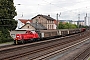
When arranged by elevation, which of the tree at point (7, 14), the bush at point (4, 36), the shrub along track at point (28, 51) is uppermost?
the tree at point (7, 14)

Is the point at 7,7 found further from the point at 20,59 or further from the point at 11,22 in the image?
the point at 20,59

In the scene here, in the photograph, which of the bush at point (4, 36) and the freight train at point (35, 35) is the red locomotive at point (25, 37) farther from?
the bush at point (4, 36)

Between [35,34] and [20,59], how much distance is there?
21.5 m

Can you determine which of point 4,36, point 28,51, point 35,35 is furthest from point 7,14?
point 28,51

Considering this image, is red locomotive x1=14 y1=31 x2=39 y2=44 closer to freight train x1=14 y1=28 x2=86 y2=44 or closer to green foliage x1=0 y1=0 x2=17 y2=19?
freight train x1=14 y1=28 x2=86 y2=44

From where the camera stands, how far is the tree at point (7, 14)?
154ft

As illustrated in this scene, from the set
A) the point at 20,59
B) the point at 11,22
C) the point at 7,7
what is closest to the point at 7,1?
the point at 7,7

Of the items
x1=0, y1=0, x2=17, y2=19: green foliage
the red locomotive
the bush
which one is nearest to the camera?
the red locomotive

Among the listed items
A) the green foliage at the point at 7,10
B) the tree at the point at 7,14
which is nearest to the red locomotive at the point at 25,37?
the tree at the point at 7,14

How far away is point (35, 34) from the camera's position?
44.4 meters

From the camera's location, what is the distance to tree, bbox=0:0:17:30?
4700cm

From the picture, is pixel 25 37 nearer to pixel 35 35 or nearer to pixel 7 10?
pixel 35 35

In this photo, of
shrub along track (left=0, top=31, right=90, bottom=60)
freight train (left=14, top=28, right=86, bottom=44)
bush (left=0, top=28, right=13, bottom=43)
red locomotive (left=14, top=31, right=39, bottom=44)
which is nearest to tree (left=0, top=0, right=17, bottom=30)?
bush (left=0, top=28, right=13, bottom=43)

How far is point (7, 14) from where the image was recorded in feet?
156
